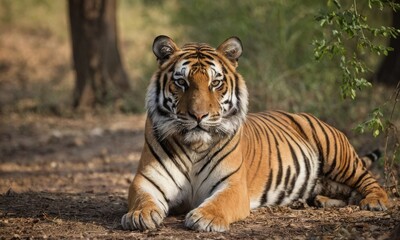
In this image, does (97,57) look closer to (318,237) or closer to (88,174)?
(88,174)

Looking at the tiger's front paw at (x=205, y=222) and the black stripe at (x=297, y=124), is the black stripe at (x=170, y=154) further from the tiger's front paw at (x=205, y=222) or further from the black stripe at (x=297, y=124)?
the black stripe at (x=297, y=124)

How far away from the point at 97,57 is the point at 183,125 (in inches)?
258

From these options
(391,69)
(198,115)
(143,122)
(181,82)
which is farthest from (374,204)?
(143,122)

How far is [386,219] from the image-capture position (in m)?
4.53

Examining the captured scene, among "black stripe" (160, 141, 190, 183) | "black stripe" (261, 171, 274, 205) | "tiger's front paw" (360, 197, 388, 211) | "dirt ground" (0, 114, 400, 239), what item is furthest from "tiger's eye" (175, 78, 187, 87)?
"tiger's front paw" (360, 197, 388, 211)

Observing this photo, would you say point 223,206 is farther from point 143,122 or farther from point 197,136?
point 143,122

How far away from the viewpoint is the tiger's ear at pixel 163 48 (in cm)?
484

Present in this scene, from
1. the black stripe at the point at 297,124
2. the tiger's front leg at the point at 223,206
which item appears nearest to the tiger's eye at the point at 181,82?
the tiger's front leg at the point at 223,206

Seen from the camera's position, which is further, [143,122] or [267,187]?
[143,122]

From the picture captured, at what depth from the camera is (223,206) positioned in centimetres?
454

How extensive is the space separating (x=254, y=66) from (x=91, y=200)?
447 centimetres

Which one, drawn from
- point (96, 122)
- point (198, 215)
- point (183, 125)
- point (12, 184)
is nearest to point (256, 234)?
point (198, 215)

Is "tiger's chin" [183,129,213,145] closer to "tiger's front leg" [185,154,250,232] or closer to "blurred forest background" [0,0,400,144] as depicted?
"tiger's front leg" [185,154,250,232]

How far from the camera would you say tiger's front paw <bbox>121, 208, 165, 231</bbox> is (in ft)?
14.4
